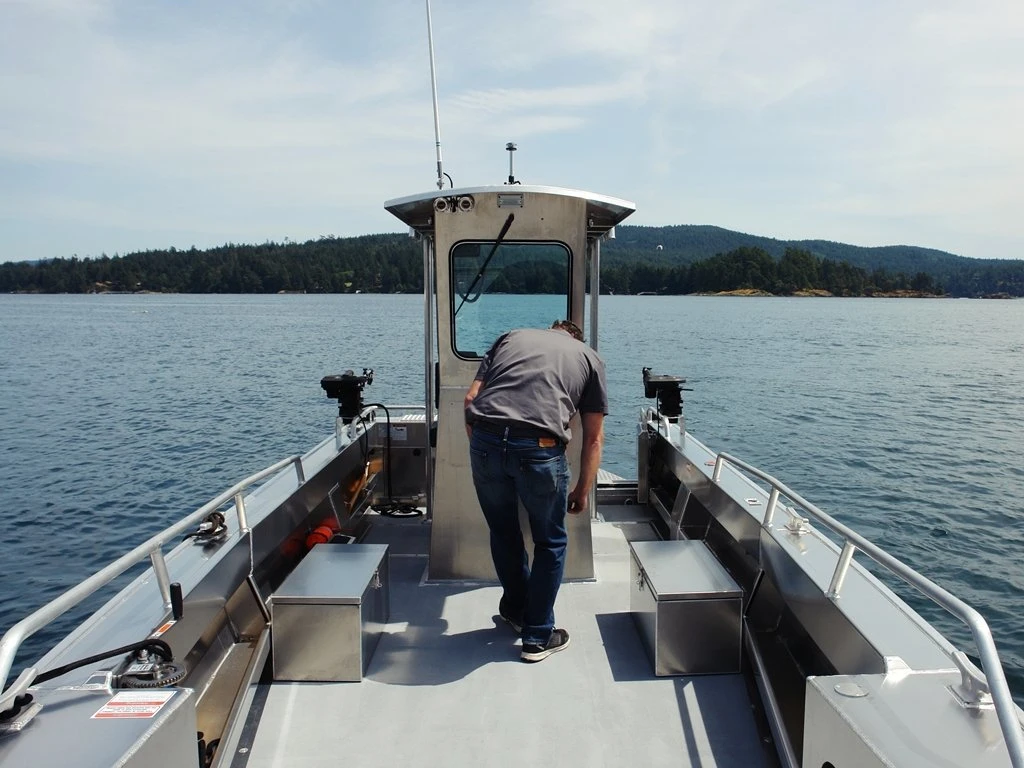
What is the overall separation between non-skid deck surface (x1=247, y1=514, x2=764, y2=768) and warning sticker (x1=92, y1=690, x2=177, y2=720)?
1.05m

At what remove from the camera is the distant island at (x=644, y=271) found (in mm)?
83312

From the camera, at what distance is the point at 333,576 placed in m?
3.54

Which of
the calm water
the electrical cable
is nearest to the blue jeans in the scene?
the electrical cable

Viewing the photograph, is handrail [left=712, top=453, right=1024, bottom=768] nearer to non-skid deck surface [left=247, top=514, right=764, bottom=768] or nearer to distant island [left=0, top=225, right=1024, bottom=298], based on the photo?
non-skid deck surface [left=247, top=514, right=764, bottom=768]

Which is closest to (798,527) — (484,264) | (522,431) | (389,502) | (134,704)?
(522,431)

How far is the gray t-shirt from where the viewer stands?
10.8 feet

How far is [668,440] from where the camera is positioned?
565 centimetres

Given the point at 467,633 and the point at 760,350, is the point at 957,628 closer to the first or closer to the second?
the point at 467,633

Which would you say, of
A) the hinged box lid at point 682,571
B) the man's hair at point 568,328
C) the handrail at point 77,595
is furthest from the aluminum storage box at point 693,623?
the handrail at point 77,595

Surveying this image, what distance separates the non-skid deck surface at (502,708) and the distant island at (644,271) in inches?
2341

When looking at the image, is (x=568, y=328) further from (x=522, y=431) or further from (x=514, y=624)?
(x=514, y=624)

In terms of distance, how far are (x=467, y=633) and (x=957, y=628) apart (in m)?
5.30

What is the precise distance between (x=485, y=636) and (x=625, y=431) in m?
11.6

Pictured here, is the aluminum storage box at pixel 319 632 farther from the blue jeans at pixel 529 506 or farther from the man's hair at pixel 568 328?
the man's hair at pixel 568 328
